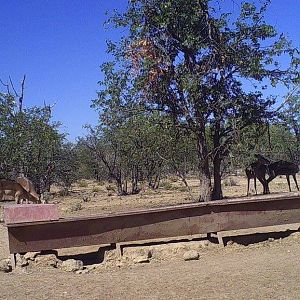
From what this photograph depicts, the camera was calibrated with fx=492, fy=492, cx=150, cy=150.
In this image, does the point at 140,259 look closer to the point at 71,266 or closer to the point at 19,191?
the point at 71,266

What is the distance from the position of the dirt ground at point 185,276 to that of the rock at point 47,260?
9.0 inches

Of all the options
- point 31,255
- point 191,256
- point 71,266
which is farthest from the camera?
point 31,255

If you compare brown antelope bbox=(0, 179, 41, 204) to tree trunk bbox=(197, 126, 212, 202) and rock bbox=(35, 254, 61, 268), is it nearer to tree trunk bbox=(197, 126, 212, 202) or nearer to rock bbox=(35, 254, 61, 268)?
tree trunk bbox=(197, 126, 212, 202)

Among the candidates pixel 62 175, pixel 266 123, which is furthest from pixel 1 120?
pixel 266 123

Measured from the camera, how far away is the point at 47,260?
9.16 meters

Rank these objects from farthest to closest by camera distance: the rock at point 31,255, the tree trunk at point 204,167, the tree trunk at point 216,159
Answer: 1. the tree trunk at point 216,159
2. the tree trunk at point 204,167
3. the rock at point 31,255

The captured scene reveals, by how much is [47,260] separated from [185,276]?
293 cm

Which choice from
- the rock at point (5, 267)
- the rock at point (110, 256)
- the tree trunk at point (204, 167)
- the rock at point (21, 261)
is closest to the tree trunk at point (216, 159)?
the tree trunk at point (204, 167)

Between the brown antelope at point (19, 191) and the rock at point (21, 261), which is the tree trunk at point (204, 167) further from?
the rock at point (21, 261)

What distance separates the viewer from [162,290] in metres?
6.80

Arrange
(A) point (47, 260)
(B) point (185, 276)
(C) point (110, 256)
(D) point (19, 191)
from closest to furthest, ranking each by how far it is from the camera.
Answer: (B) point (185, 276) < (A) point (47, 260) < (C) point (110, 256) < (D) point (19, 191)

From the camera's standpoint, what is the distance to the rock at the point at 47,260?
9070 mm

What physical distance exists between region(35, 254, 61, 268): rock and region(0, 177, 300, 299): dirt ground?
0.23 m

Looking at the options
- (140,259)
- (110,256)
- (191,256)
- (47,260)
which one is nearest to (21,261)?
(47,260)
